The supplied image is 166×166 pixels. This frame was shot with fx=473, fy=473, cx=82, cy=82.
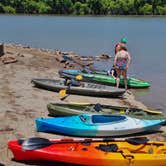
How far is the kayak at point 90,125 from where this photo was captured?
10641 mm

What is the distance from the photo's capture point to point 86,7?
115m

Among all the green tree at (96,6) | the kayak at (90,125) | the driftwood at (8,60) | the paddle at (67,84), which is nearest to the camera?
the kayak at (90,125)

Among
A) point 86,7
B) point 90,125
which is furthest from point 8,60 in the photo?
point 86,7

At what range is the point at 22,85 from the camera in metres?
16.8

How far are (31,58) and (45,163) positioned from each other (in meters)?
15.9

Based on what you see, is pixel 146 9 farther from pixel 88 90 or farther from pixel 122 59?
pixel 88 90

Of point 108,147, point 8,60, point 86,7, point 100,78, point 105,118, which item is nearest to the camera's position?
point 108,147

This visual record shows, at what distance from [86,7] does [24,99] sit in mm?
102668

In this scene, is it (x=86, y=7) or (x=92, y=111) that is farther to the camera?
(x=86, y=7)

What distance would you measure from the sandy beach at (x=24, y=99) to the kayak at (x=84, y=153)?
406 millimetres

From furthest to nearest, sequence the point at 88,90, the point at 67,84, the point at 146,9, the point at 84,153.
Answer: the point at 146,9 → the point at 67,84 → the point at 88,90 → the point at 84,153

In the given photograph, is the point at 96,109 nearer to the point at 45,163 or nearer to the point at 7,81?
the point at 45,163

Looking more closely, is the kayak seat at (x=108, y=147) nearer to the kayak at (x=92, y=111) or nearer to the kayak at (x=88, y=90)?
the kayak at (x=92, y=111)

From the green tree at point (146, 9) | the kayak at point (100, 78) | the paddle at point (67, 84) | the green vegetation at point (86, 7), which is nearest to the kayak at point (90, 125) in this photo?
the paddle at point (67, 84)
